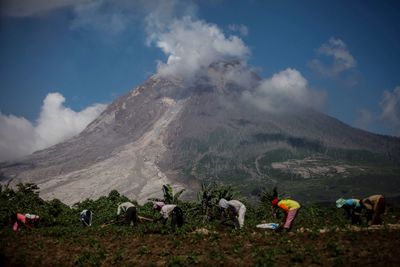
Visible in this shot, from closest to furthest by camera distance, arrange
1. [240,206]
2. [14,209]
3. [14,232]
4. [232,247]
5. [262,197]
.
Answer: [232,247], [240,206], [14,232], [14,209], [262,197]

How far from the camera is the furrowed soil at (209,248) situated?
14.9 metres

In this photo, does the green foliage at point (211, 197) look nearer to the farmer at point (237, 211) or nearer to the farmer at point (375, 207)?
the farmer at point (237, 211)

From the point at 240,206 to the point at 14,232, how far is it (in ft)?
44.3

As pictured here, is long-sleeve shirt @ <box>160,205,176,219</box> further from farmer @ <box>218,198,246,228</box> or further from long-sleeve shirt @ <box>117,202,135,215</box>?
long-sleeve shirt @ <box>117,202,135,215</box>

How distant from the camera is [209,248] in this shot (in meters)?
17.6

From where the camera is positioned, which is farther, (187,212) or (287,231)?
(187,212)

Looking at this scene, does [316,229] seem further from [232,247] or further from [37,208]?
[37,208]

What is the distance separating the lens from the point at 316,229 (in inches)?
787

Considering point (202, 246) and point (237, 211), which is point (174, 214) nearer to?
point (237, 211)

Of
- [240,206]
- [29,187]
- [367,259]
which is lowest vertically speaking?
[367,259]

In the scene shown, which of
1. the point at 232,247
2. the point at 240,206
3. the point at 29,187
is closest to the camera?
the point at 232,247

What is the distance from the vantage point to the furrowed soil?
1488 centimetres

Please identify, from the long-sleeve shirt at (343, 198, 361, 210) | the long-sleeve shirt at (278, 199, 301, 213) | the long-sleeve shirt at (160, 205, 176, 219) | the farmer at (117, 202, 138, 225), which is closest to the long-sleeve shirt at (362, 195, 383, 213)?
the long-sleeve shirt at (343, 198, 361, 210)

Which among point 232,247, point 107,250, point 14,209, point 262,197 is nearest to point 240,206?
point 232,247
